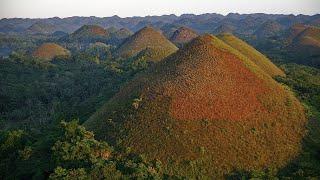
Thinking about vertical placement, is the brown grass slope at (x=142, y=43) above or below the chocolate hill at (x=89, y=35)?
above

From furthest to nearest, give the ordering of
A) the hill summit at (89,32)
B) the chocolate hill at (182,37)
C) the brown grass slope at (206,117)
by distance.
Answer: the hill summit at (89,32) → the chocolate hill at (182,37) → the brown grass slope at (206,117)

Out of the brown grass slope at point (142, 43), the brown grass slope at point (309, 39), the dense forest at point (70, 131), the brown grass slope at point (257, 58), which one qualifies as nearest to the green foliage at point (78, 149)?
the dense forest at point (70, 131)

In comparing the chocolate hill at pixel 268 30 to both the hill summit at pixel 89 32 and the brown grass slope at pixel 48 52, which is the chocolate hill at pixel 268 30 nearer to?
the hill summit at pixel 89 32

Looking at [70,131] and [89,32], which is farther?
[89,32]

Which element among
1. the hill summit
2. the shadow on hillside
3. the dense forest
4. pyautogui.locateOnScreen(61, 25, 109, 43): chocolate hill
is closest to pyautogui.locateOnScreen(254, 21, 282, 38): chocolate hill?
pyautogui.locateOnScreen(61, 25, 109, 43): chocolate hill

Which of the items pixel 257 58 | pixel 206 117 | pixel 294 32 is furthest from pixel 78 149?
pixel 294 32

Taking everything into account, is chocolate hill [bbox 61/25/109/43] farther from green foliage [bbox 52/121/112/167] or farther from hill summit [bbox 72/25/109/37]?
green foliage [bbox 52/121/112/167]

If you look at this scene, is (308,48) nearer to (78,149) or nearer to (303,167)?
(303,167)

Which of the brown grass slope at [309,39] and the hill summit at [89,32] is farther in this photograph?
the hill summit at [89,32]

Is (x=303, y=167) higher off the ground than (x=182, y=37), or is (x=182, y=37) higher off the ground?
(x=303, y=167)

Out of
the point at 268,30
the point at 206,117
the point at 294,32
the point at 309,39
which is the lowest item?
the point at 268,30
